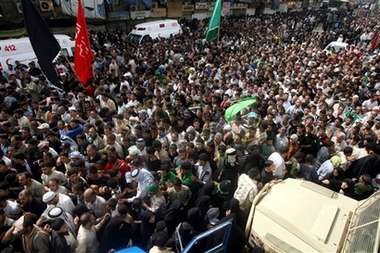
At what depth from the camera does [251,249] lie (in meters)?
3.97

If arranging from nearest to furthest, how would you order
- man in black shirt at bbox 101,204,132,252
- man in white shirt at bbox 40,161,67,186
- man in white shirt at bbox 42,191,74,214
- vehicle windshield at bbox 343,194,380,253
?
vehicle windshield at bbox 343,194,380,253
man in black shirt at bbox 101,204,132,252
man in white shirt at bbox 42,191,74,214
man in white shirt at bbox 40,161,67,186

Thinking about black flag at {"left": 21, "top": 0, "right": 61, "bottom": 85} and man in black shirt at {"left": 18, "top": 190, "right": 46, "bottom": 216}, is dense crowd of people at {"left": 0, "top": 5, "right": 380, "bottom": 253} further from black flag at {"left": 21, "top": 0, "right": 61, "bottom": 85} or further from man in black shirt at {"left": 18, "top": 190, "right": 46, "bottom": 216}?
black flag at {"left": 21, "top": 0, "right": 61, "bottom": 85}

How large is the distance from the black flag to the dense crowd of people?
120 cm

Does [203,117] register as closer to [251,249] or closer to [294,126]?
[294,126]

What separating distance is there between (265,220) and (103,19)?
22744mm

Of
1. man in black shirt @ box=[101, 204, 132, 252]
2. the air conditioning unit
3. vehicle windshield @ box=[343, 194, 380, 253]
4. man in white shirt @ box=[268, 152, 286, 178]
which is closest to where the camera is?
vehicle windshield @ box=[343, 194, 380, 253]

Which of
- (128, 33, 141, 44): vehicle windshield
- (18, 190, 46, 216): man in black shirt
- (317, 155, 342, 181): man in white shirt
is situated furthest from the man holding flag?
(128, 33, 141, 44): vehicle windshield

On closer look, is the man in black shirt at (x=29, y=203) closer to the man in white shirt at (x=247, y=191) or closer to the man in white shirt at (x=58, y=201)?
the man in white shirt at (x=58, y=201)

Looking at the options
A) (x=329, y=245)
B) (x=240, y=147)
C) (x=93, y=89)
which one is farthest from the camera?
(x=93, y=89)

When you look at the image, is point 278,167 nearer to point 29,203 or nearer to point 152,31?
point 29,203

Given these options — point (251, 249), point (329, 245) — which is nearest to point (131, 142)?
point (251, 249)

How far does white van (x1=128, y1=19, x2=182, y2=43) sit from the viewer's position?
19.4 metres

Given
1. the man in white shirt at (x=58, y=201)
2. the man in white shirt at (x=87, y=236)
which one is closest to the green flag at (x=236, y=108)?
the man in white shirt at (x=58, y=201)

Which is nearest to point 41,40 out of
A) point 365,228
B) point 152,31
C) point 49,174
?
point 49,174
